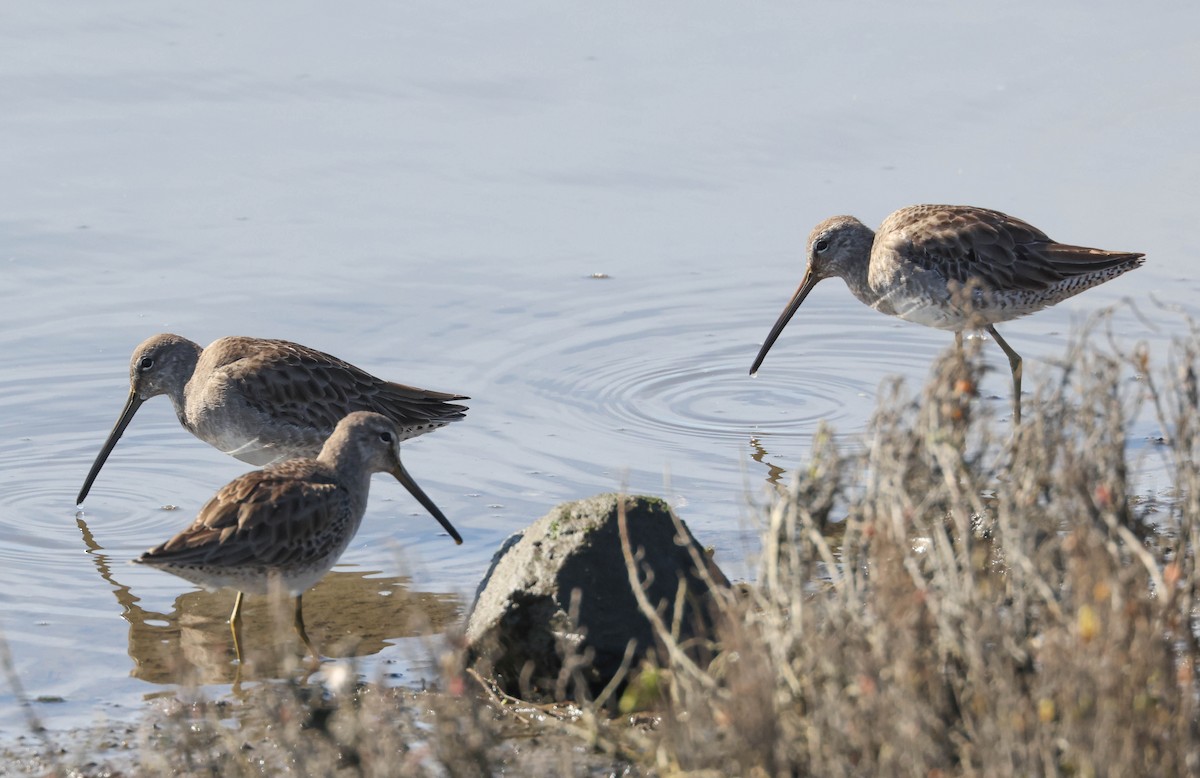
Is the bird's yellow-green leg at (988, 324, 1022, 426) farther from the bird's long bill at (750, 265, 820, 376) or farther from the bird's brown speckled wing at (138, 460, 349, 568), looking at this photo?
the bird's brown speckled wing at (138, 460, 349, 568)

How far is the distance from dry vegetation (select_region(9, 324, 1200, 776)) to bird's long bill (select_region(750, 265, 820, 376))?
443 cm

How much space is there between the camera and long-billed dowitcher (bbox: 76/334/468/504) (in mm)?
7777

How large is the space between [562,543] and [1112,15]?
921 cm

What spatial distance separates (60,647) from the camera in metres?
6.40

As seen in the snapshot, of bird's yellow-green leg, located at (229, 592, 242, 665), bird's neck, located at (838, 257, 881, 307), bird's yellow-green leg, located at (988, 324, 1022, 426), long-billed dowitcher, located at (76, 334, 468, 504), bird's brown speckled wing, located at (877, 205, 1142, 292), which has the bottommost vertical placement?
bird's yellow-green leg, located at (229, 592, 242, 665)

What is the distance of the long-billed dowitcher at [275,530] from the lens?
5.76 m

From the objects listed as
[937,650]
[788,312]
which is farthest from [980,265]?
[937,650]

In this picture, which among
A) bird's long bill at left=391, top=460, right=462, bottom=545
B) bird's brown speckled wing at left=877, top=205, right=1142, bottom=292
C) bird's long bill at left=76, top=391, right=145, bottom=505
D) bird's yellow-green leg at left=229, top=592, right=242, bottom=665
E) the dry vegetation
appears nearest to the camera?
the dry vegetation

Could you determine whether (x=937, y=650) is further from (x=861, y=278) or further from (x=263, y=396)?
(x=861, y=278)

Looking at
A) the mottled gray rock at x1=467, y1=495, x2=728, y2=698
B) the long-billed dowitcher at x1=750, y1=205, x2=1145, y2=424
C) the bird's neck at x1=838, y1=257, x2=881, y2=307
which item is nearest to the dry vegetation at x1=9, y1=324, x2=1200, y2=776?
the mottled gray rock at x1=467, y1=495, x2=728, y2=698

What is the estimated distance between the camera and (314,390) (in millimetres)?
7840

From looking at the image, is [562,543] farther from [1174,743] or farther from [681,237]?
[681,237]

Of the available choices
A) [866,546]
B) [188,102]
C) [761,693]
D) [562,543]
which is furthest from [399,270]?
[761,693]

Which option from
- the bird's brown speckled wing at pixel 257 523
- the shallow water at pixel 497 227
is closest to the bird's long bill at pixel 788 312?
the shallow water at pixel 497 227
